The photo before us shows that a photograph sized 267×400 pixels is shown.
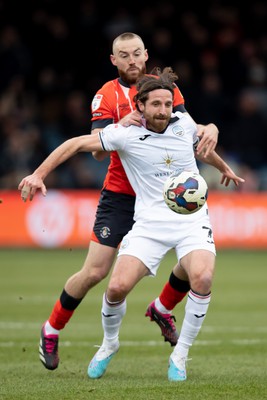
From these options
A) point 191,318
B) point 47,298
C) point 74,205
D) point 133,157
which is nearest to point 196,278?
point 191,318

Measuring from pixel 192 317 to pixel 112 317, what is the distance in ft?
2.31

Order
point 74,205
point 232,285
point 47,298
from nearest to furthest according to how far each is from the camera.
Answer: point 47,298
point 232,285
point 74,205

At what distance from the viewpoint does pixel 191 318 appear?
8070mm

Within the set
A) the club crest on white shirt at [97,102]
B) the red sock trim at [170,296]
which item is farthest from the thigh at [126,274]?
the club crest on white shirt at [97,102]

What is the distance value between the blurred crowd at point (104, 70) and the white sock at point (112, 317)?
11443 mm

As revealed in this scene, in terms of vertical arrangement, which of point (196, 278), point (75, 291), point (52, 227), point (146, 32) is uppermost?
point (196, 278)

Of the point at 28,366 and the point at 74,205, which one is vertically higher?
the point at 28,366

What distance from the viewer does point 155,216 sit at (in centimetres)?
827


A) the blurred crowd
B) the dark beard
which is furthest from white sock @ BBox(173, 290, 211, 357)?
the blurred crowd

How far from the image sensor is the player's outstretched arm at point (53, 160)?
7.78 m

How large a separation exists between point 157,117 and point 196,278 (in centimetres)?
126

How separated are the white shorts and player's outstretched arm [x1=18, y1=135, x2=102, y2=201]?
0.76m

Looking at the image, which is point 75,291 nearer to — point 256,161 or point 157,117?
point 157,117

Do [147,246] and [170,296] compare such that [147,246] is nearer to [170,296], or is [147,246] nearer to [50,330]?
[170,296]
